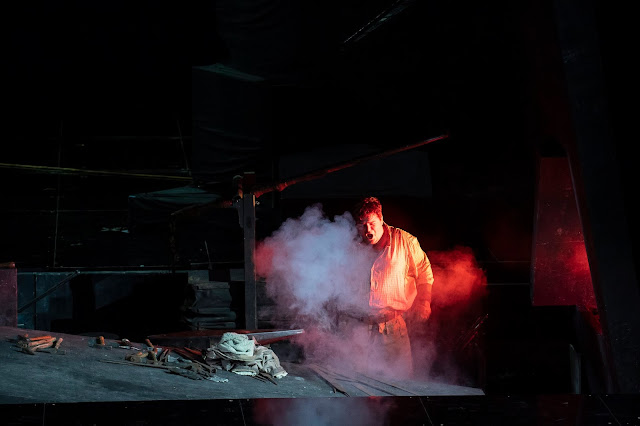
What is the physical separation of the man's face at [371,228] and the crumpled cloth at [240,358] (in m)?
1.67

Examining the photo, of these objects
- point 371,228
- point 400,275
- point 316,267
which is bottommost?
point 400,275

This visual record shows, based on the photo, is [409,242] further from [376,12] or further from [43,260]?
[43,260]

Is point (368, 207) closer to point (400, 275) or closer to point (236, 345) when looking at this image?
point (400, 275)

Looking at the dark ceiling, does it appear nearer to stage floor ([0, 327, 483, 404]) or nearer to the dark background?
the dark background

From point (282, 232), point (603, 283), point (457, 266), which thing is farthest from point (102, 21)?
point (603, 283)

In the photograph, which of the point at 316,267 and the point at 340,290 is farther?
the point at 316,267

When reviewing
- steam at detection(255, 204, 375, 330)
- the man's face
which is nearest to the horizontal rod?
steam at detection(255, 204, 375, 330)

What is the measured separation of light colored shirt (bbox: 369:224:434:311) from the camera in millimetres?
6645

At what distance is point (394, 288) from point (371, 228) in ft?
2.07

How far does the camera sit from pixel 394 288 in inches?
261

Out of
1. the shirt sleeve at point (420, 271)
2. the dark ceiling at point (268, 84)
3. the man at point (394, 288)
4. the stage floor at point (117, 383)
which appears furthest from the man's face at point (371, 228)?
the dark ceiling at point (268, 84)

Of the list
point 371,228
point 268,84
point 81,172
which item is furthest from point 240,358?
point 81,172

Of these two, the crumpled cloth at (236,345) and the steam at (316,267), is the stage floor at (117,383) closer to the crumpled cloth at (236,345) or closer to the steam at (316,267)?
the crumpled cloth at (236,345)

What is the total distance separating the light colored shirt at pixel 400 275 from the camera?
664cm
